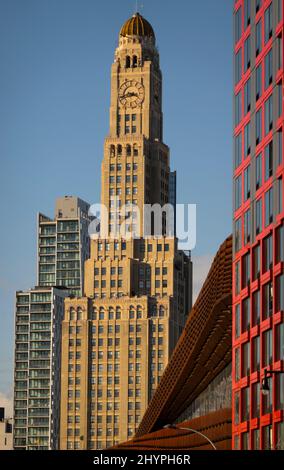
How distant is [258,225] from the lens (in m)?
91.2

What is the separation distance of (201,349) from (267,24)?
43.4 metres

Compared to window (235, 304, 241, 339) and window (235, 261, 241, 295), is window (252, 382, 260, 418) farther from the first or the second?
window (235, 261, 241, 295)

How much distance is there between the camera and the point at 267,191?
88938 millimetres

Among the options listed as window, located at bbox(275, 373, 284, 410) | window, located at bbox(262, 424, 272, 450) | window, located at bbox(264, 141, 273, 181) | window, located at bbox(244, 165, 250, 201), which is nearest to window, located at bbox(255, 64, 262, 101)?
window, located at bbox(264, 141, 273, 181)

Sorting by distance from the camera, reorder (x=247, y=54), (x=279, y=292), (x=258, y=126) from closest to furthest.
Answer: (x=279, y=292), (x=258, y=126), (x=247, y=54)

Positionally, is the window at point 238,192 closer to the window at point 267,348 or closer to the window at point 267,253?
the window at point 267,253

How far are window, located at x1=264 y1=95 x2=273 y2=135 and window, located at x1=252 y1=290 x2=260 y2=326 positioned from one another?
1006 centimetres

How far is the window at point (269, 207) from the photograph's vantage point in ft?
287

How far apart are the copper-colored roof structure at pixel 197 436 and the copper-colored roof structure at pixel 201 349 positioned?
15.0 ft

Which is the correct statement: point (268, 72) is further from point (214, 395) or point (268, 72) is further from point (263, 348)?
point (214, 395)

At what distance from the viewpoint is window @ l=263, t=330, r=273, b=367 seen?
87062 mm

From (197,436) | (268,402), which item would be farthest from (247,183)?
(197,436)

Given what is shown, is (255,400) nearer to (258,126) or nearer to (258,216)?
(258,216)
